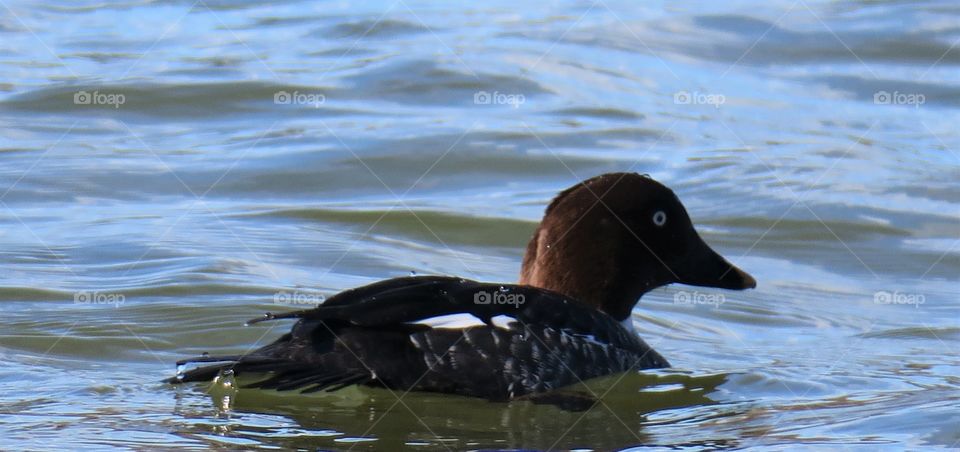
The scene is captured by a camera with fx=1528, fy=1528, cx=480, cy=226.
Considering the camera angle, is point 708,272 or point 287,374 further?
point 708,272

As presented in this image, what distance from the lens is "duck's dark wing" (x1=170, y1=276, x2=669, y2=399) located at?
22.3ft

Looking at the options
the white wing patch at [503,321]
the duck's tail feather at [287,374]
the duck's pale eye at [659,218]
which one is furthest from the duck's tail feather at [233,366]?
the duck's pale eye at [659,218]

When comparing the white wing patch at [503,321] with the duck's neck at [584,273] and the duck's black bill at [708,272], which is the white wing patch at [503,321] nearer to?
the duck's neck at [584,273]

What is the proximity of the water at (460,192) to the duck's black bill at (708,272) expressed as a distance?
401 mm

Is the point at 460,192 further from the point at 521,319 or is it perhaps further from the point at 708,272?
the point at 521,319

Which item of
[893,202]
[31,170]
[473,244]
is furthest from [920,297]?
[31,170]

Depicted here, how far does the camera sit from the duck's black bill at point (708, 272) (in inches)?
329

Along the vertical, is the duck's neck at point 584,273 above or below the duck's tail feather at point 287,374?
above

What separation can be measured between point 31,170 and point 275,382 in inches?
237

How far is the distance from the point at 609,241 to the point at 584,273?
0.21 meters

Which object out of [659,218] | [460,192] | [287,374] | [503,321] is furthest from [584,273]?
[460,192]

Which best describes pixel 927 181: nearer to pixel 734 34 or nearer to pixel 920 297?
pixel 920 297

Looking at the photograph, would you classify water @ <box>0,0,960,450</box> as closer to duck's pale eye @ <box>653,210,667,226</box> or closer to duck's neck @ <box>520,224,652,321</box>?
duck's neck @ <box>520,224,652,321</box>

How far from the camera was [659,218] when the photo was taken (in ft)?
26.6
